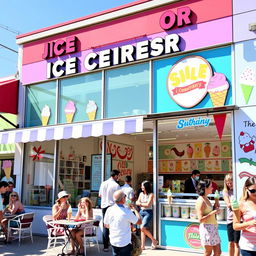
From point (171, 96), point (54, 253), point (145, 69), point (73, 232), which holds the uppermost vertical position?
point (145, 69)

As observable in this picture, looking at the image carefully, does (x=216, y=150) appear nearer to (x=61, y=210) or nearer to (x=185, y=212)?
(x=185, y=212)

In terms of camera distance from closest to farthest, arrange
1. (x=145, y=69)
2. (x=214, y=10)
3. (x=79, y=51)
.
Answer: (x=214, y=10), (x=145, y=69), (x=79, y=51)

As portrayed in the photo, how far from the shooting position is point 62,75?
956 cm

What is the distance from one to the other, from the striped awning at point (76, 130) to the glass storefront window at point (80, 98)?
61cm

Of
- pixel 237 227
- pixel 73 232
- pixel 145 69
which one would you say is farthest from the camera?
pixel 145 69

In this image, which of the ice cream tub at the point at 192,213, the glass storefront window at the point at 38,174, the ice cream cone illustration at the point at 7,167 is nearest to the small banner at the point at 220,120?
the ice cream tub at the point at 192,213

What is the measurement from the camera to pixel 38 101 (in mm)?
10031

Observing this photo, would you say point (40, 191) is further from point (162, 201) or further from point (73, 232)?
point (162, 201)

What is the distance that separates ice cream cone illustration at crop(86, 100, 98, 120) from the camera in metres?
8.93

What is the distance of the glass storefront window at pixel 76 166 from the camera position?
9608 mm

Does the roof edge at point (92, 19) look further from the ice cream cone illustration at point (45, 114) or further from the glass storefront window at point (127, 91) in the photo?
the ice cream cone illustration at point (45, 114)

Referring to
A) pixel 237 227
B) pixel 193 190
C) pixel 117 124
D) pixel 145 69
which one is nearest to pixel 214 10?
pixel 145 69

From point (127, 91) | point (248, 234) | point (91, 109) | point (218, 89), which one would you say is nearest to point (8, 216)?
point (91, 109)

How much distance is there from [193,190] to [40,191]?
4.28 m
